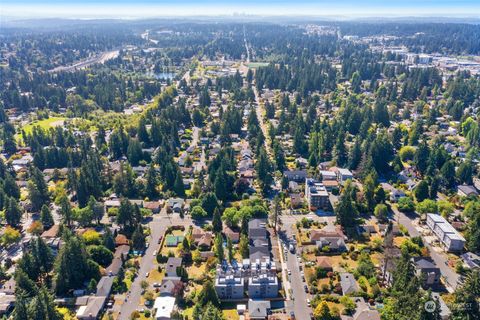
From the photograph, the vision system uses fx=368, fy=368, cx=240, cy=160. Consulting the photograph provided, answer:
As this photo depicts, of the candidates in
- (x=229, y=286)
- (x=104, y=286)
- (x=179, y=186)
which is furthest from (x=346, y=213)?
(x=104, y=286)

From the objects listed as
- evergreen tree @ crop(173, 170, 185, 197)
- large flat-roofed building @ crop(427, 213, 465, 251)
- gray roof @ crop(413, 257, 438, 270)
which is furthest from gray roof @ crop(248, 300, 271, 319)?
evergreen tree @ crop(173, 170, 185, 197)

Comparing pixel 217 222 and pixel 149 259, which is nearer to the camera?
pixel 149 259

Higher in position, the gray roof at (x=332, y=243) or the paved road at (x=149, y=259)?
the gray roof at (x=332, y=243)

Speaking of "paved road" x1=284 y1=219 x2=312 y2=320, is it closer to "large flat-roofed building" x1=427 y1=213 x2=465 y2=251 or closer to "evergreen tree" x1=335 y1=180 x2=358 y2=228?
Answer: "evergreen tree" x1=335 y1=180 x2=358 y2=228

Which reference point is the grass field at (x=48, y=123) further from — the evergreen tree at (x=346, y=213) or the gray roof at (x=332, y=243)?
the gray roof at (x=332, y=243)

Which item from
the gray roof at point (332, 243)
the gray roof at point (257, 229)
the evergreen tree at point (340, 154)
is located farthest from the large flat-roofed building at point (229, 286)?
the evergreen tree at point (340, 154)

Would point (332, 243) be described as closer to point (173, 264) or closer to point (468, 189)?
point (173, 264)

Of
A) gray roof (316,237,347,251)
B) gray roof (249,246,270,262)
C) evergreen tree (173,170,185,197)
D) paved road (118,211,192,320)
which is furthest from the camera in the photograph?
evergreen tree (173,170,185,197)
